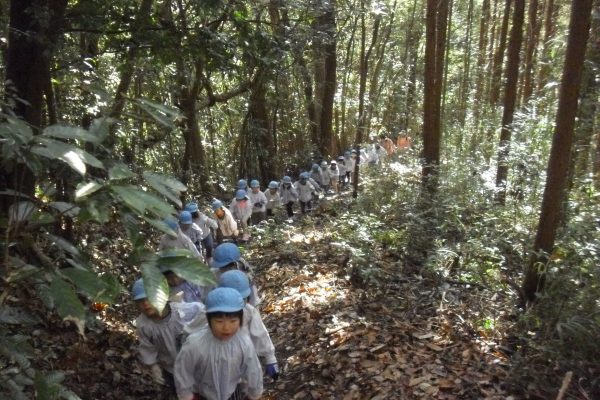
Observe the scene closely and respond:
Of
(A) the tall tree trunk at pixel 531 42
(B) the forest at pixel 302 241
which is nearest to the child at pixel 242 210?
(B) the forest at pixel 302 241

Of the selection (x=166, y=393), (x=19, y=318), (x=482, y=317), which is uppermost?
(x=19, y=318)

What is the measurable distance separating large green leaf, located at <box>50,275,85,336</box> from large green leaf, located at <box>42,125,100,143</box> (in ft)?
1.56

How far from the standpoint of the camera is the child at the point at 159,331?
14.2 ft

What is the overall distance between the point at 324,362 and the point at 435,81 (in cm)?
745

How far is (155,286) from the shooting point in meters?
1.52

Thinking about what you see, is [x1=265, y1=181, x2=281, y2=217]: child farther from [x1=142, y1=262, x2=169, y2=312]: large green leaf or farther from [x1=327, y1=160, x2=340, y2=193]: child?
[x1=142, y1=262, x2=169, y2=312]: large green leaf

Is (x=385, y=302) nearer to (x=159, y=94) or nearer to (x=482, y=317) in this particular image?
(x=482, y=317)

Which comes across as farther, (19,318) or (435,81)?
(435,81)

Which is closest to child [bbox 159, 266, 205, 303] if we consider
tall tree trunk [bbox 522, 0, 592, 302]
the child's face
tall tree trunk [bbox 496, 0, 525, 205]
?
the child's face

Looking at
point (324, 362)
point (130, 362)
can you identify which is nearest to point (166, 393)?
point (130, 362)

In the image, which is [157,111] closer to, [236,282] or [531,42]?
[236,282]

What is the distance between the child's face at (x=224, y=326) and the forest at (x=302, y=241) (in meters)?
0.92

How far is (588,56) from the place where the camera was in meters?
7.23

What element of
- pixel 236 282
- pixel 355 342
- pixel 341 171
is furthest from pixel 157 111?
pixel 341 171
